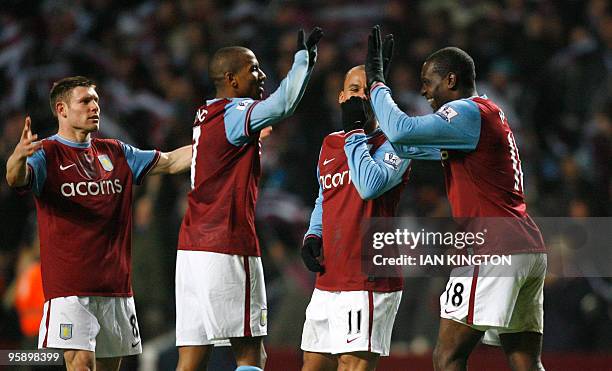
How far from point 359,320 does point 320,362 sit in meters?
0.49

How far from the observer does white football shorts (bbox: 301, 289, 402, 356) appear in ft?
20.1

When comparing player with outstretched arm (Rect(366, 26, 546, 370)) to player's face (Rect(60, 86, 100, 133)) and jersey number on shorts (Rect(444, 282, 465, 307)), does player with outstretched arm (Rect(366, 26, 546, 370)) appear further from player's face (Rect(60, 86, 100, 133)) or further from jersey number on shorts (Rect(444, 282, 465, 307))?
player's face (Rect(60, 86, 100, 133))

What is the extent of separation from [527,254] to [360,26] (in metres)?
7.16

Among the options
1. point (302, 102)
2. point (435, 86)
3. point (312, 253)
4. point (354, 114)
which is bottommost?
point (312, 253)

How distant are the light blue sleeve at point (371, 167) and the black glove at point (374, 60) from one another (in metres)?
0.34

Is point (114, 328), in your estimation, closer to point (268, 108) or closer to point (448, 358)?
point (268, 108)

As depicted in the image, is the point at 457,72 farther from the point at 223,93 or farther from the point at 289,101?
the point at 223,93

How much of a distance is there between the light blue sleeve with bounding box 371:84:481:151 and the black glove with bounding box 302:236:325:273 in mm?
876

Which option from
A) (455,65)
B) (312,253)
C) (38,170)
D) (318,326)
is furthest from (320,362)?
(38,170)

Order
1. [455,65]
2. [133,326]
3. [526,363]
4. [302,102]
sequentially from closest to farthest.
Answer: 1. [526,363]
2. [455,65]
3. [133,326]
4. [302,102]

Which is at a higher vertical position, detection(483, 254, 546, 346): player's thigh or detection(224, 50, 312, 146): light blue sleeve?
detection(224, 50, 312, 146): light blue sleeve

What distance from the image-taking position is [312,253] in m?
6.53

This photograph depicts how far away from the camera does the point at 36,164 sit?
6438 mm

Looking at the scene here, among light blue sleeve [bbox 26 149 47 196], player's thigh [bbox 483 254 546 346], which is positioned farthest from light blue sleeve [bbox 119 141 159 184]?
player's thigh [bbox 483 254 546 346]
